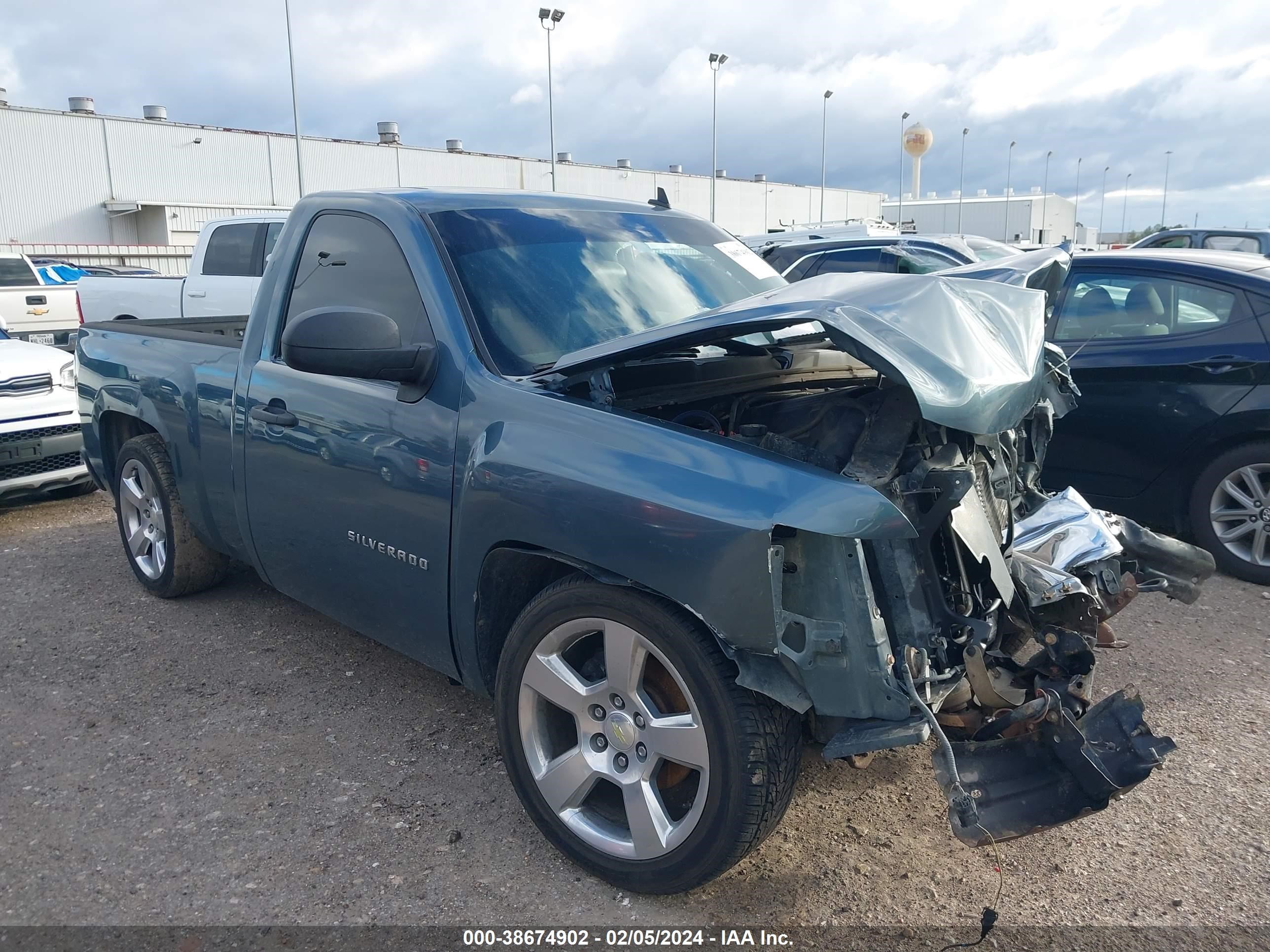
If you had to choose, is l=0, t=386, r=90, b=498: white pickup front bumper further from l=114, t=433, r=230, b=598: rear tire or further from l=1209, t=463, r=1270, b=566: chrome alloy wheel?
l=1209, t=463, r=1270, b=566: chrome alloy wheel

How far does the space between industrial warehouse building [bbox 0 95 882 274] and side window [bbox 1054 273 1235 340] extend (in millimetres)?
27906

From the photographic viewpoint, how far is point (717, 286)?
12.6ft

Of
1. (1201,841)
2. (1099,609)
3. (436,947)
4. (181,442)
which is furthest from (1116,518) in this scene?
(181,442)

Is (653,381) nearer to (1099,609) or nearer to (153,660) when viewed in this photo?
(1099,609)

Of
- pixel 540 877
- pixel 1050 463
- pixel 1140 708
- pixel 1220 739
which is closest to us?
pixel 1140 708

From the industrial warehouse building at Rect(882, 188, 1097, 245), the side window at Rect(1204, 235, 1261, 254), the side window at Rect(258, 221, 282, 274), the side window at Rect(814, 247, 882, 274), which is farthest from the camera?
the industrial warehouse building at Rect(882, 188, 1097, 245)

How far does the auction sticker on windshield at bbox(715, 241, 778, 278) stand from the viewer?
4172 millimetres

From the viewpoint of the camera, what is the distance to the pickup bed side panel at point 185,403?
407 centimetres

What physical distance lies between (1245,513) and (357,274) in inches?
181

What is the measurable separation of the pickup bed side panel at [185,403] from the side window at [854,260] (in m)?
7.95

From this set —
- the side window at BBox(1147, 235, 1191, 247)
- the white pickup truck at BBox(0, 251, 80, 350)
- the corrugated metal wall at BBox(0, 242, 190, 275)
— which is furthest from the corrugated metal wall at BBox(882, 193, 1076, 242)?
the white pickup truck at BBox(0, 251, 80, 350)

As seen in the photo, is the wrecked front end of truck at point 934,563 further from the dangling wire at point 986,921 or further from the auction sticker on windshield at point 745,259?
the auction sticker on windshield at point 745,259

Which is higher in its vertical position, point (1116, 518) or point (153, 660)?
point (1116, 518)

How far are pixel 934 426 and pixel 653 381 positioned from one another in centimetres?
92
